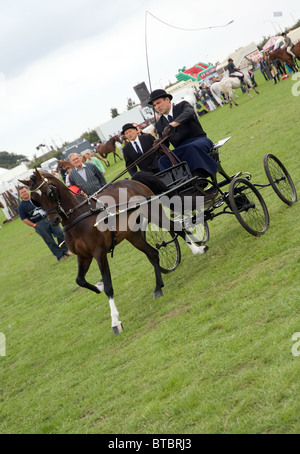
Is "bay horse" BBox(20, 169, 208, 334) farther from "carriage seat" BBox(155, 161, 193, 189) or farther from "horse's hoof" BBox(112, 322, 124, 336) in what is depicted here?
"carriage seat" BBox(155, 161, 193, 189)

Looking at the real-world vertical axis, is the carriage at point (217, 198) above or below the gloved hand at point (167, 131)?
below

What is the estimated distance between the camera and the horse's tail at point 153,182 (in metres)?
8.76

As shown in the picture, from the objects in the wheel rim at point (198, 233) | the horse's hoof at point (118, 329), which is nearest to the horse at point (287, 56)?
the wheel rim at point (198, 233)

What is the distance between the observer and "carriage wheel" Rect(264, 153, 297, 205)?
8855 millimetres

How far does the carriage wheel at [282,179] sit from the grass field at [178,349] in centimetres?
25

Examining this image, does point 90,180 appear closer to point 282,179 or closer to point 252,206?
point 252,206

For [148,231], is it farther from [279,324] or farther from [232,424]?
[232,424]

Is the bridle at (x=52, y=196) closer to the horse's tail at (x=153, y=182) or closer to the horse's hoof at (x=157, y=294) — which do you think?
the horse's tail at (x=153, y=182)

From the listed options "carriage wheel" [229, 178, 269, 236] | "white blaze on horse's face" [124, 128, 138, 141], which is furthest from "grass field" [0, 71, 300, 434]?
Answer: "white blaze on horse's face" [124, 128, 138, 141]

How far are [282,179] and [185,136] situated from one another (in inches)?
65.3

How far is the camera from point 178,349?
19.9ft

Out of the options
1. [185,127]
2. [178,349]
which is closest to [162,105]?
[185,127]

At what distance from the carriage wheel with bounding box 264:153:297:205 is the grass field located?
9.8 inches
